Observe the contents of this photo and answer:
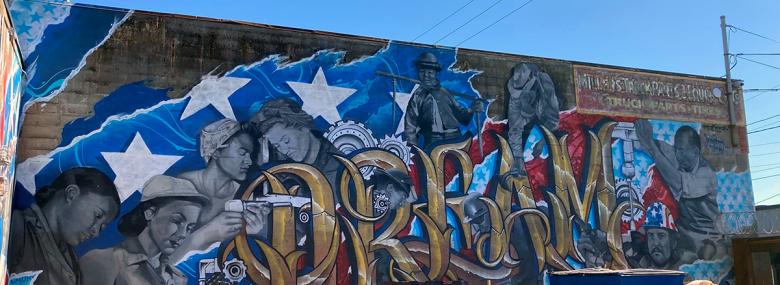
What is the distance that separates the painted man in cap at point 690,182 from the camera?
2088 centimetres

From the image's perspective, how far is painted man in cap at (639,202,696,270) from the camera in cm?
2022

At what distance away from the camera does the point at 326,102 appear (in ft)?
55.8

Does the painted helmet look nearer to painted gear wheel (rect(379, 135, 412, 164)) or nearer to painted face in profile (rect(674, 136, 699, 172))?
painted gear wheel (rect(379, 135, 412, 164))

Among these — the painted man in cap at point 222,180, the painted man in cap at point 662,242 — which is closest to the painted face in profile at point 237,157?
the painted man in cap at point 222,180

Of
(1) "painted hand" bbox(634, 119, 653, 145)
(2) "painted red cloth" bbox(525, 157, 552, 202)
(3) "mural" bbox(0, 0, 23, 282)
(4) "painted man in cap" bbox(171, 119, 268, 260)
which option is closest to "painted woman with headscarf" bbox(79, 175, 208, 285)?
(4) "painted man in cap" bbox(171, 119, 268, 260)

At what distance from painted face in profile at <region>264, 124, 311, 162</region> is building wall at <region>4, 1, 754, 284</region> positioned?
0.11 feet

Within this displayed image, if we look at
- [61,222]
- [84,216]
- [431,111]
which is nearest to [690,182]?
[431,111]

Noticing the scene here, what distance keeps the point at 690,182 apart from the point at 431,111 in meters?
8.14

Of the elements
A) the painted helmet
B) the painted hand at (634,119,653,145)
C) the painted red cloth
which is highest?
the painted helmet

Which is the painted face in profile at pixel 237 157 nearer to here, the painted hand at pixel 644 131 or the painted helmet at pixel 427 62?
the painted helmet at pixel 427 62

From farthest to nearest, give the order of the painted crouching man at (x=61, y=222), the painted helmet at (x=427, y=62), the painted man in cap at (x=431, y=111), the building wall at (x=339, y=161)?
1. the painted helmet at (x=427, y=62)
2. the painted man in cap at (x=431, y=111)
3. the building wall at (x=339, y=161)
4. the painted crouching man at (x=61, y=222)

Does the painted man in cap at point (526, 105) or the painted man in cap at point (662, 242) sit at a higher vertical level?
the painted man in cap at point (526, 105)

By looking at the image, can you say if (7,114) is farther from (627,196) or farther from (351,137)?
(627,196)

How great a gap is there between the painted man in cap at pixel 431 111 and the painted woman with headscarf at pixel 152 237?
522 centimetres
